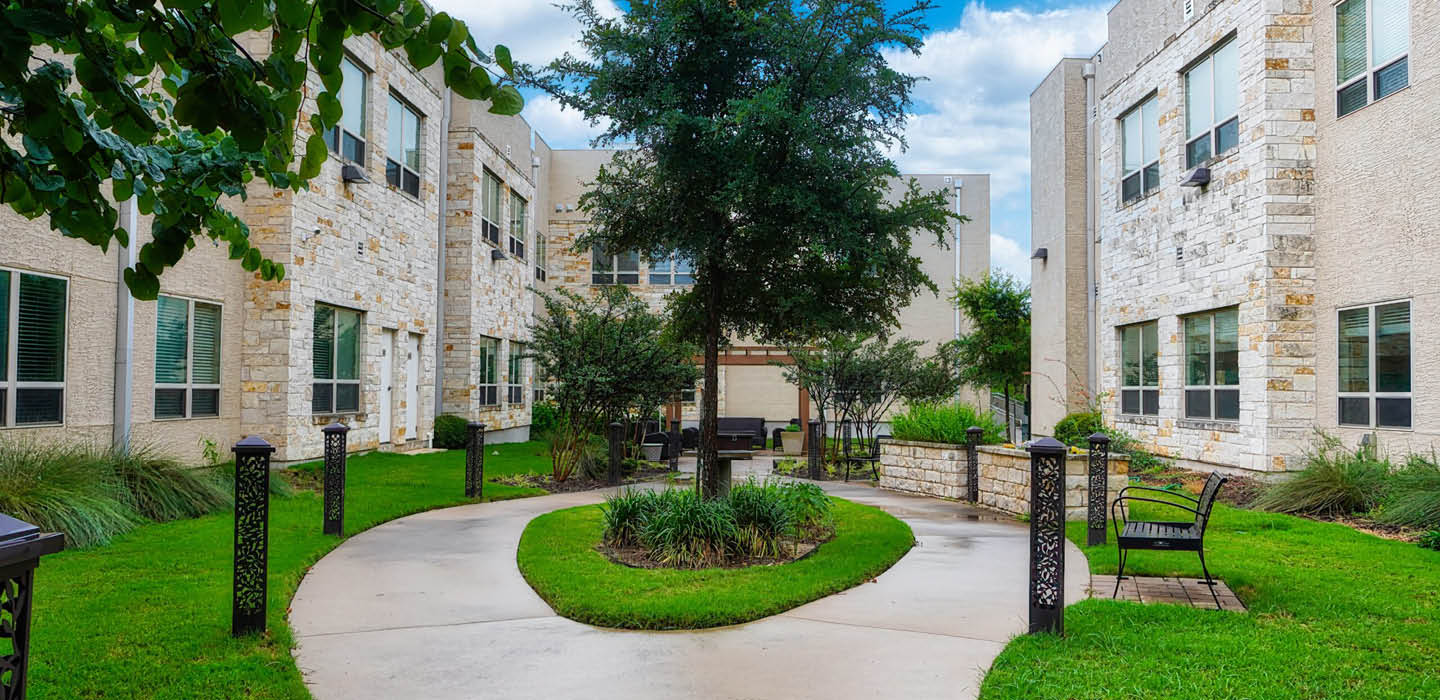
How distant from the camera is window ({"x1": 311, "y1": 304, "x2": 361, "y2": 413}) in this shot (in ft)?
50.3

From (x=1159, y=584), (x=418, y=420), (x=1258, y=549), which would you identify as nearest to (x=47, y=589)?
(x=1159, y=584)

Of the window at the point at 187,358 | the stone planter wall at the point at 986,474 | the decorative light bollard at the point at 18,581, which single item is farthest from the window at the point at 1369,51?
the window at the point at 187,358

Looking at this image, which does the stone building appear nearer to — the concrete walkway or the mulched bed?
the concrete walkway

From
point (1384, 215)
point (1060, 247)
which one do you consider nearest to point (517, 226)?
point (1060, 247)

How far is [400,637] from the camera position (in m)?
5.36

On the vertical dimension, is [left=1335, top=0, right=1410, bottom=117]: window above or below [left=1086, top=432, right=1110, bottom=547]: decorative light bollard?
above

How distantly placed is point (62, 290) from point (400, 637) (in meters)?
7.91

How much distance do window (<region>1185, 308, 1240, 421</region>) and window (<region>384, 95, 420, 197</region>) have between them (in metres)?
14.3

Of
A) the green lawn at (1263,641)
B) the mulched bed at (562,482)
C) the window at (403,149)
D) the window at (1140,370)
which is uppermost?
the window at (403,149)

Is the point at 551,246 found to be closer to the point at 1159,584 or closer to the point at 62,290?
the point at 62,290

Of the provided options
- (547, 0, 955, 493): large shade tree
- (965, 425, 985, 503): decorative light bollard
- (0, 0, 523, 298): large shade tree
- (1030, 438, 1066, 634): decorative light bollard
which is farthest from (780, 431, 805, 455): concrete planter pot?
(0, 0, 523, 298): large shade tree

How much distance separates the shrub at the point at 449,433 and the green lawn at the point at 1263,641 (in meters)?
15.2

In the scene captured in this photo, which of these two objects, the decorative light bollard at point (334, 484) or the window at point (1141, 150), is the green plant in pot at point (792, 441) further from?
the decorative light bollard at point (334, 484)

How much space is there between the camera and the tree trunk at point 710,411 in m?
9.01
